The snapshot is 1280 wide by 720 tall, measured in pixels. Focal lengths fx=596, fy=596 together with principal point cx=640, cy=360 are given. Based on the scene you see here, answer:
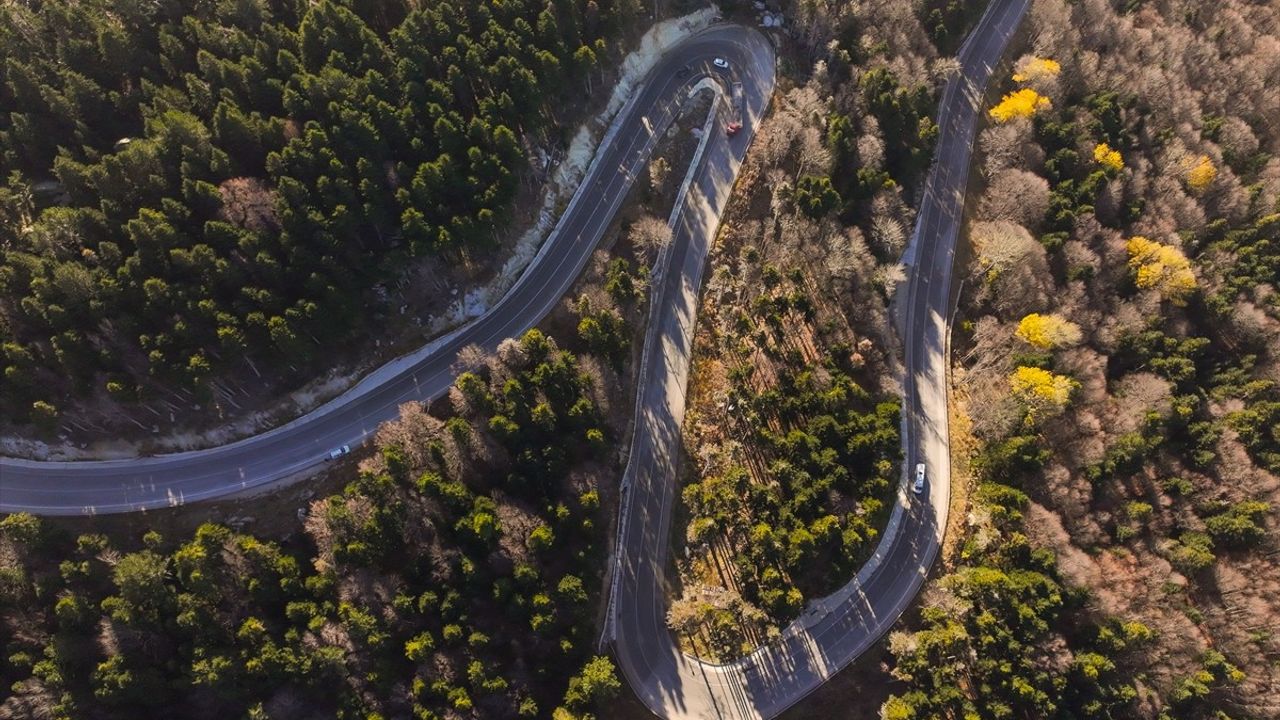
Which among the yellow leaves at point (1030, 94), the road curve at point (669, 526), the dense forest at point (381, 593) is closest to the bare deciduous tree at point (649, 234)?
the road curve at point (669, 526)

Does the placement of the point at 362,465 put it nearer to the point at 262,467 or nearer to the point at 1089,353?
the point at 262,467

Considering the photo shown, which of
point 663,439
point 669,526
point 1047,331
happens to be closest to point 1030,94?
point 1047,331

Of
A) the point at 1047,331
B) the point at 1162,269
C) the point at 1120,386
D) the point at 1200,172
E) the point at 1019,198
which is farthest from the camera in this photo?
the point at 1200,172

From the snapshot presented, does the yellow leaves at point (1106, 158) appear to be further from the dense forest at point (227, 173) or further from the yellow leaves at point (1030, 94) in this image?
the dense forest at point (227, 173)

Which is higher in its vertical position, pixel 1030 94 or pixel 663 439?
pixel 1030 94

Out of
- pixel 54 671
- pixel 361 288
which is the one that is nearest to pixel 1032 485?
pixel 361 288

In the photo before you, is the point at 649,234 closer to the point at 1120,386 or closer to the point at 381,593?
the point at 381,593
